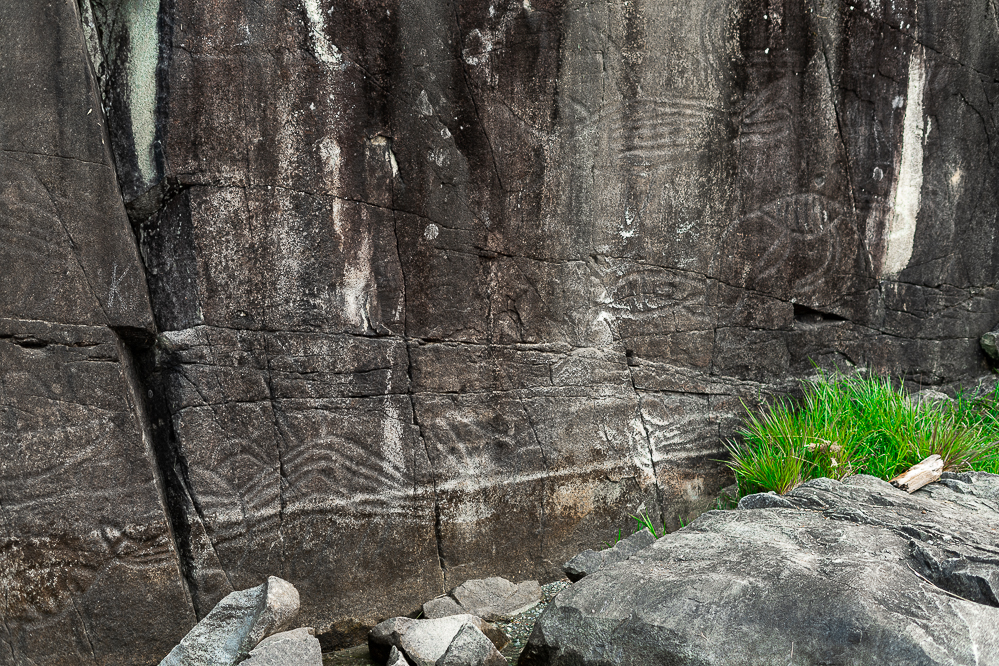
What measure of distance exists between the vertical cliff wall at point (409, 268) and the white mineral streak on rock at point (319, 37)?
12 millimetres

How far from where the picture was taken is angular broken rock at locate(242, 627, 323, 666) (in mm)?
2426

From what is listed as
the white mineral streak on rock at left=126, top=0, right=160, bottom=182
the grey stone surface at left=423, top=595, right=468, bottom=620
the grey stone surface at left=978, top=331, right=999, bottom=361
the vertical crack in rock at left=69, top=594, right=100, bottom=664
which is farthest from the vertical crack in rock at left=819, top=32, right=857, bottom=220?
the vertical crack in rock at left=69, top=594, right=100, bottom=664

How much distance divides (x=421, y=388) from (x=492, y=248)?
2.03 feet

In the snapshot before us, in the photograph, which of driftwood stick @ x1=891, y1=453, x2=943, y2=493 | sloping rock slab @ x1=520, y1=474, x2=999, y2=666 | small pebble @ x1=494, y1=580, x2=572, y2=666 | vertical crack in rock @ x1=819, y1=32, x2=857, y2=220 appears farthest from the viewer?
vertical crack in rock @ x1=819, y1=32, x2=857, y2=220

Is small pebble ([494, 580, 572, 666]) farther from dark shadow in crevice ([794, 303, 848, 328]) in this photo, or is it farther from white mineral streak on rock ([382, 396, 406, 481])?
dark shadow in crevice ([794, 303, 848, 328])

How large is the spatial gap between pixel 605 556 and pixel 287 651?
1.31 meters

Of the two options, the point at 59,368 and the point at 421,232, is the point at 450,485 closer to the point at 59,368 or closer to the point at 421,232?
the point at 421,232

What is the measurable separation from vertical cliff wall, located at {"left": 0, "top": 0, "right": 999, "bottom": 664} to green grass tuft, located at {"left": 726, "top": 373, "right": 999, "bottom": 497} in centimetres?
17

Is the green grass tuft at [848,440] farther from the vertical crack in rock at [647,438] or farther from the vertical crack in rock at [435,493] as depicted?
the vertical crack in rock at [435,493]

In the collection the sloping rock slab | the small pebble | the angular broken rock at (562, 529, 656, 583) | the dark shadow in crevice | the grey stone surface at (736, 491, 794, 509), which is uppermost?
the dark shadow in crevice

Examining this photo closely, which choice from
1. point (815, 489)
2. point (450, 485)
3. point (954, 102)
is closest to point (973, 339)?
point (954, 102)

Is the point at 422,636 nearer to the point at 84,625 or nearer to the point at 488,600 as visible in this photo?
the point at 488,600

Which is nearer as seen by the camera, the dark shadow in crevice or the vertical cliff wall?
the vertical cliff wall

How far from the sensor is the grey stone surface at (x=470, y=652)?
2.65 meters
